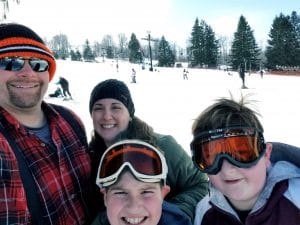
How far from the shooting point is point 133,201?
2.28 m

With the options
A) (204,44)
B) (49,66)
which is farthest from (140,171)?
(204,44)

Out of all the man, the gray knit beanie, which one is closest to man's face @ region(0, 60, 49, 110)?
the man

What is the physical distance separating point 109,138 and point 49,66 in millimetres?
875

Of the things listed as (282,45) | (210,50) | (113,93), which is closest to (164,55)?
(210,50)

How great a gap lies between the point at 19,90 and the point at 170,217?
1.44m

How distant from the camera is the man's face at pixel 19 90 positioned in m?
2.83

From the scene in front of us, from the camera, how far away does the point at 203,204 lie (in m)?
2.85

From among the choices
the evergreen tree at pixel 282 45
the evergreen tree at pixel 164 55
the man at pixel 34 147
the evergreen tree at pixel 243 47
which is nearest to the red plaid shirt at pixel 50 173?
the man at pixel 34 147

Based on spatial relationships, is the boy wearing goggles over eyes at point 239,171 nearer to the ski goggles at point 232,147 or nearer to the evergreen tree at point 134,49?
the ski goggles at point 232,147

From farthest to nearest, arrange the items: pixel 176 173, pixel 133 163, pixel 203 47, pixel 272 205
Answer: pixel 203 47 < pixel 176 173 < pixel 272 205 < pixel 133 163

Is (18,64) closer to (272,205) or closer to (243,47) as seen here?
(272,205)

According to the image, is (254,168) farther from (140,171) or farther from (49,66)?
(49,66)

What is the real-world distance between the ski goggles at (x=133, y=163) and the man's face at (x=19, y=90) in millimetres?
761

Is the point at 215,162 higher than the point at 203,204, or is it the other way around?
the point at 215,162
